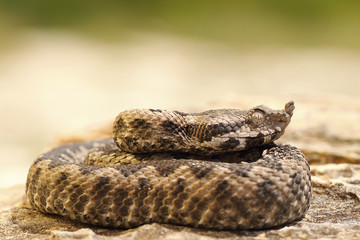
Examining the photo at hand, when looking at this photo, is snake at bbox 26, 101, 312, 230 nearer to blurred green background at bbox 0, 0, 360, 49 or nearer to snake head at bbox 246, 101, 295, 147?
snake head at bbox 246, 101, 295, 147

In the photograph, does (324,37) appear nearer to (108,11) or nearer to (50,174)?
(108,11)

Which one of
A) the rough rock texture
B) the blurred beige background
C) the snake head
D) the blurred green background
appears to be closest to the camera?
the rough rock texture

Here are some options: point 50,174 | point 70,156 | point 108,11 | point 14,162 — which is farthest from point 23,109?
point 50,174

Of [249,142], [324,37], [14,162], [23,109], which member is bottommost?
[14,162]

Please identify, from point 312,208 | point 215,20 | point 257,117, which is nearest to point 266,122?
point 257,117

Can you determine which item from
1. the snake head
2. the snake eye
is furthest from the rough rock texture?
the snake eye

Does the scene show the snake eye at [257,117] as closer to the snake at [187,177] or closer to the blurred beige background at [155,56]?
the snake at [187,177]
